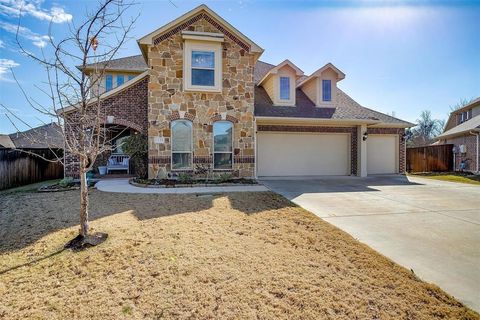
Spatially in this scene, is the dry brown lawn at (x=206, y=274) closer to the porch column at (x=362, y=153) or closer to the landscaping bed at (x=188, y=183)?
the landscaping bed at (x=188, y=183)

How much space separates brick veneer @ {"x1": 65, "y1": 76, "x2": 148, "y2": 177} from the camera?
11852mm

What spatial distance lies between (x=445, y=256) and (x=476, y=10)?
11.7 m

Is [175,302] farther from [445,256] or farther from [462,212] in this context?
[462,212]

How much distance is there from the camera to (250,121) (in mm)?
12141

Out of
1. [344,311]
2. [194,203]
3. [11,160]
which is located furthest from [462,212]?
[11,160]

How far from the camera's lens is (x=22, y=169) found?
1169 cm

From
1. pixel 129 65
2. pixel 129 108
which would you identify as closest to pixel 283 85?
pixel 129 108

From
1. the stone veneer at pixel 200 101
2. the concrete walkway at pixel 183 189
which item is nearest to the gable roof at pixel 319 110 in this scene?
the stone veneer at pixel 200 101

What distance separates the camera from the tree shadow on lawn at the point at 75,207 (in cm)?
501

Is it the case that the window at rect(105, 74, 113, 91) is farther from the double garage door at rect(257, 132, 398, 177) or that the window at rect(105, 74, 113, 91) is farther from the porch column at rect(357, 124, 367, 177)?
the porch column at rect(357, 124, 367, 177)

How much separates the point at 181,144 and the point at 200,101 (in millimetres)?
2068

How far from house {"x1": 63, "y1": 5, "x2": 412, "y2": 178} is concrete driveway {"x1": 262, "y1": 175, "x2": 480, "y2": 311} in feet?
12.4

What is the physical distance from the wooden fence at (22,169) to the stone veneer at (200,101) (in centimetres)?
555

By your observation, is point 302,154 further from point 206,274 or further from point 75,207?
point 206,274
